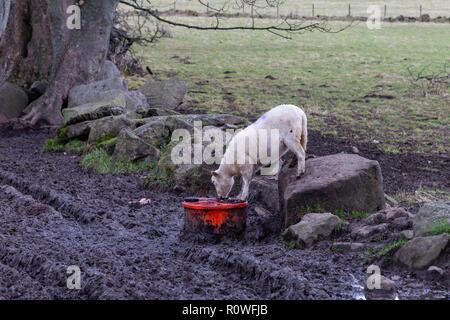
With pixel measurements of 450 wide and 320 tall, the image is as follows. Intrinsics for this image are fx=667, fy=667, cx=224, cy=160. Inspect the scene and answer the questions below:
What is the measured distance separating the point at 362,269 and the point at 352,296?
777mm

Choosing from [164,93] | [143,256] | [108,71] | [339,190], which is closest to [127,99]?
[164,93]

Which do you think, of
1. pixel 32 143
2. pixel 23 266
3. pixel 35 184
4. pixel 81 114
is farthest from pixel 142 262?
pixel 32 143

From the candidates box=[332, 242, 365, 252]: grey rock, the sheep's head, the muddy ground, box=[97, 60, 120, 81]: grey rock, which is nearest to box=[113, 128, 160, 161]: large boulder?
the muddy ground

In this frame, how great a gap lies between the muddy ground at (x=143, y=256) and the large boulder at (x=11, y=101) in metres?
7.00

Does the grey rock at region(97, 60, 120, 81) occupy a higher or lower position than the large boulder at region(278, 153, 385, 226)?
higher

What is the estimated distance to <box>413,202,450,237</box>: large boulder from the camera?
7051 mm

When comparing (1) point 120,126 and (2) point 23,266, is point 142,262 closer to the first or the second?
(2) point 23,266

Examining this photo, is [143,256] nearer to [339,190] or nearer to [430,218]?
[339,190]

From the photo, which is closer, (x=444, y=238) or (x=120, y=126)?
(x=444, y=238)

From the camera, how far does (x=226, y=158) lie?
8.64m

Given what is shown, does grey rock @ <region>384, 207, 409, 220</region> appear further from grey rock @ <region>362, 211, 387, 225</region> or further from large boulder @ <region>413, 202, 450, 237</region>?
large boulder @ <region>413, 202, 450, 237</region>

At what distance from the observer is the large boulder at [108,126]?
14.0 metres

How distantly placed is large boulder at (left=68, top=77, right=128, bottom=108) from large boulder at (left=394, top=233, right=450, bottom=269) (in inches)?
442

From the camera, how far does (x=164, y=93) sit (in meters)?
18.1
